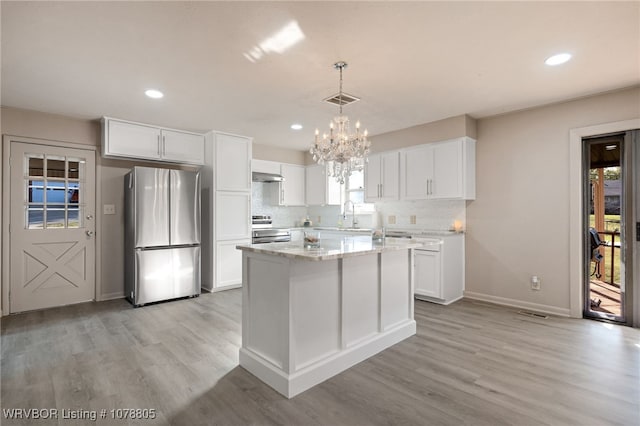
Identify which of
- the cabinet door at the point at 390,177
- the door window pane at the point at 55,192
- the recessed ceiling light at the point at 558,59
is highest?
the recessed ceiling light at the point at 558,59

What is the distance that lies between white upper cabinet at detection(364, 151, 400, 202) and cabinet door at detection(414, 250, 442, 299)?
1.08 metres

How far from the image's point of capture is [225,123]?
4578mm

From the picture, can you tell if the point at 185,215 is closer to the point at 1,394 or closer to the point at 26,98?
the point at 26,98

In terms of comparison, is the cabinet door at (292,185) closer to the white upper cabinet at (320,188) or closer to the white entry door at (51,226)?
the white upper cabinet at (320,188)

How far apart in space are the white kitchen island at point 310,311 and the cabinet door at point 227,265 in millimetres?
2573

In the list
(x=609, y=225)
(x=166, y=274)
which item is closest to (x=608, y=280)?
(x=609, y=225)

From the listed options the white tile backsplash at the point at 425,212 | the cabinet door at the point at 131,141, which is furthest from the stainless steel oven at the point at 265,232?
the cabinet door at the point at 131,141

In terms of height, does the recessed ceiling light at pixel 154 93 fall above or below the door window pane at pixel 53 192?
above

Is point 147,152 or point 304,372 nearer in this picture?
point 304,372

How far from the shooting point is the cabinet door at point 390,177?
16.3ft

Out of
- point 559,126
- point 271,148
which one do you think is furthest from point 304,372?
point 271,148

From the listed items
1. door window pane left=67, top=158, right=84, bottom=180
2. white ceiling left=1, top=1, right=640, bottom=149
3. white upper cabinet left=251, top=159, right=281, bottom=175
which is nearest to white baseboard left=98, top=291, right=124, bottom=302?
door window pane left=67, top=158, right=84, bottom=180

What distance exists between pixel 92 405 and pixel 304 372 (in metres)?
1.31

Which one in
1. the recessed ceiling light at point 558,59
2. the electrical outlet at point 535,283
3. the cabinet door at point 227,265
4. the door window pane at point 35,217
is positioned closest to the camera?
the recessed ceiling light at point 558,59
